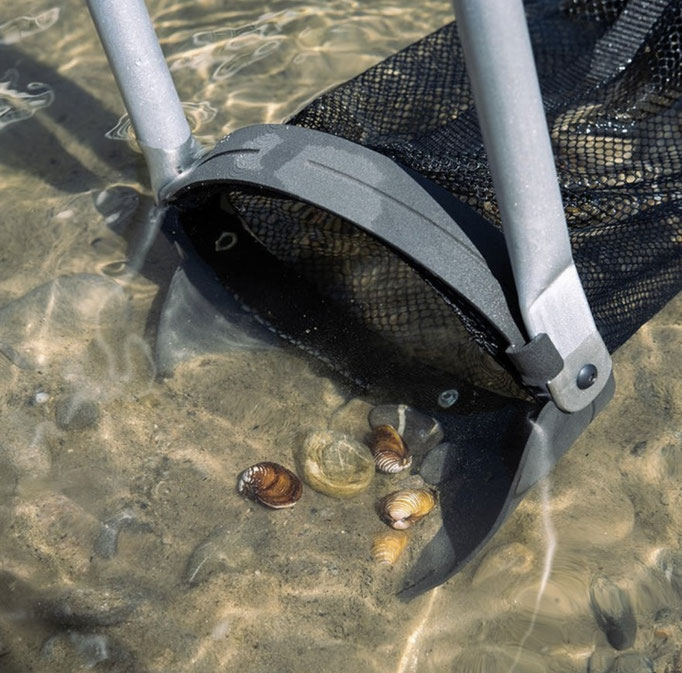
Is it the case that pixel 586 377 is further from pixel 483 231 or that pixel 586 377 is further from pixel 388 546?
pixel 388 546

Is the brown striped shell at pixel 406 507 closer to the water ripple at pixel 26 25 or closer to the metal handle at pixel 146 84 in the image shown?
the metal handle at pixel 146 84

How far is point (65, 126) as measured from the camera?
14.8 ft

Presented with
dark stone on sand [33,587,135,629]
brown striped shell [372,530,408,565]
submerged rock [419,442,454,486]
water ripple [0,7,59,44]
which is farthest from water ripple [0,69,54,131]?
brown striped shell [372,530,408,565]

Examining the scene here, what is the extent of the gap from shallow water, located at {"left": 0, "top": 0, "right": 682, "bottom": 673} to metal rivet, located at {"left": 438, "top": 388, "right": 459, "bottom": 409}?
0.97ft

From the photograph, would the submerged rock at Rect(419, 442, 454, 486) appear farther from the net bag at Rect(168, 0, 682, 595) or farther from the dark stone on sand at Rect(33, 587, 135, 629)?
the dark stone on sand at Rect(33, 587, 135, 629)

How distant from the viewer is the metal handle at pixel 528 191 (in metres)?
1.87

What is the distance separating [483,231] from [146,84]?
1.43 m

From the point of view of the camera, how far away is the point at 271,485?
2.98m

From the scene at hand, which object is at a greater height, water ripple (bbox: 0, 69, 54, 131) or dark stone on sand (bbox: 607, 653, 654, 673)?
water ripple (bbox: 0, 69, 54, 131)

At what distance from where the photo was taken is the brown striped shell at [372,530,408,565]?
9.23 ft

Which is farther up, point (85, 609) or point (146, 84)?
point (146, 84)

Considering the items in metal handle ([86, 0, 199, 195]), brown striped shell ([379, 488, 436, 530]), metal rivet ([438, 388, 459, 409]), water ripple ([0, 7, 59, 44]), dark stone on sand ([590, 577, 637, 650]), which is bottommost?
dark stone on sand ([590, 577, 637, 650])

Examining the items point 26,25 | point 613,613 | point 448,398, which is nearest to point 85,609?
point 448,398

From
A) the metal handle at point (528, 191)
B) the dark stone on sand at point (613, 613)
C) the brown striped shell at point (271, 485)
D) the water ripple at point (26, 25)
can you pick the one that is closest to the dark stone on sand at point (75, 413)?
the brown striped shell at point (271, 485)
